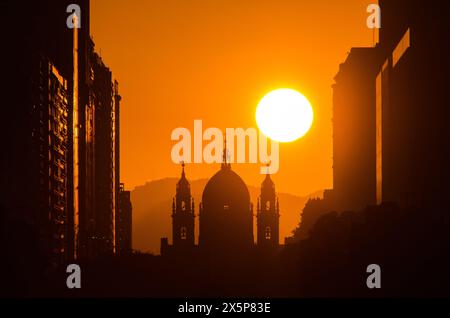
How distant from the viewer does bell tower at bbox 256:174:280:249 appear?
584ft

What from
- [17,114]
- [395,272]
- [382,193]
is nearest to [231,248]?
[382,193]

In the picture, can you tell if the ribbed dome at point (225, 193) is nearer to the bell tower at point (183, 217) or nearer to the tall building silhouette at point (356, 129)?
the bell tower at point (183, 217)

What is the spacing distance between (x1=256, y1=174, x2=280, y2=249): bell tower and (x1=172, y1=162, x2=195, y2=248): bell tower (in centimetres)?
945

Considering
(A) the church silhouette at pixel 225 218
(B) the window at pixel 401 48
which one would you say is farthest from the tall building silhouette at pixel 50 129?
(B) the window at pixel 401 48

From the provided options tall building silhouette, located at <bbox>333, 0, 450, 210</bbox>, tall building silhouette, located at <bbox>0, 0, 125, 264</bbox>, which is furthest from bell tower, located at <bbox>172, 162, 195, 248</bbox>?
tall building silhouette, located at <bbox>0, 0, 125, 264</bbox>

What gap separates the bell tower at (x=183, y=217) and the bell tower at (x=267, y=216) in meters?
9.45

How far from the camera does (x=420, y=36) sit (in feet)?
314

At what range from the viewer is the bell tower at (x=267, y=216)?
178m

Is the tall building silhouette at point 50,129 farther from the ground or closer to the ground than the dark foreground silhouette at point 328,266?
farther from the ground

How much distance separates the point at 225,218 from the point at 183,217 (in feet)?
25.0

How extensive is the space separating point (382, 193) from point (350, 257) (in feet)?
161

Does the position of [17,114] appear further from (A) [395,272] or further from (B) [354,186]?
(B) [354,186]

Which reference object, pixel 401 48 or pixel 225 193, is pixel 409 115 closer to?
pixel 401 48

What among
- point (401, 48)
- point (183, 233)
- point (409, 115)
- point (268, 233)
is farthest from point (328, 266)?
point (268, 233)
